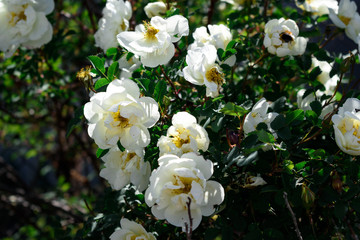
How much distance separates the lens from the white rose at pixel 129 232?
996 mm

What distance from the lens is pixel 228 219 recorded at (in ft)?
3.27

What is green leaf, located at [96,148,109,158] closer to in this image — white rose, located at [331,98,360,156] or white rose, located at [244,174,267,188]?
white rose, located at [244,174,267,188]

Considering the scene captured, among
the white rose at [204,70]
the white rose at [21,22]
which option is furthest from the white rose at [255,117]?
the white rose at [21,22]

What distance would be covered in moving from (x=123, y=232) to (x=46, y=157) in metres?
2.34

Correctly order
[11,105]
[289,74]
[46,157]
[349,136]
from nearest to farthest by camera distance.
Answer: [349,136]
[289,74]
[11,105]
[46,157]

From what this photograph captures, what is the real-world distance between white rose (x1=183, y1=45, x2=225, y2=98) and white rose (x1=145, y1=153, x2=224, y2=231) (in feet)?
0.67

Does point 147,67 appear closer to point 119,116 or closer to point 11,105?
point 119,116

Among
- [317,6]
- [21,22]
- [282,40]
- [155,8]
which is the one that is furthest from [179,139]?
[317,6]

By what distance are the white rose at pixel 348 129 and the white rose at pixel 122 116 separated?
1.45 ft

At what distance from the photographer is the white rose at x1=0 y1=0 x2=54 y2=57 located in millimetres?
1275

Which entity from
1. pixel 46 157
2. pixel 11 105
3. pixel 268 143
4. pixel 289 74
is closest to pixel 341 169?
pixel 268 143

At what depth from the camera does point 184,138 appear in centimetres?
89

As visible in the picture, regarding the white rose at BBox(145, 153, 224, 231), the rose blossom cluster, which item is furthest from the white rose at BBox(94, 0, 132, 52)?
the white rose at BBox(145, 153, 224, 231)

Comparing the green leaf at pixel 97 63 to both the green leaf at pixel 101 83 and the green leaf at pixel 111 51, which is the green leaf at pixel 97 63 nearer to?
the green leaf at pixel 101 83
